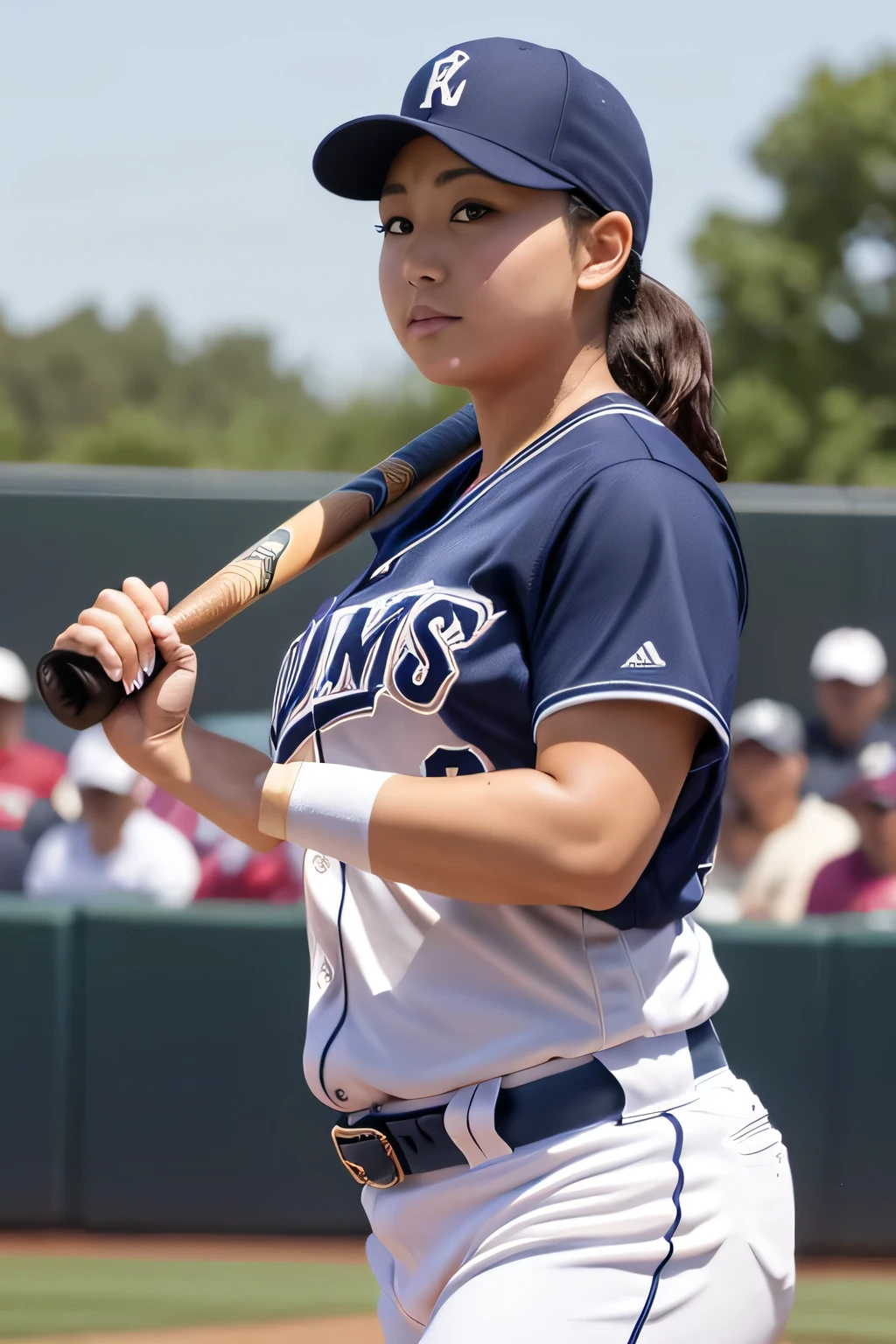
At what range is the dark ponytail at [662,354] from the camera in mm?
1530

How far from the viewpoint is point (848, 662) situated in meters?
5.70

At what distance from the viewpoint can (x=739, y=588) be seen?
1.39 m

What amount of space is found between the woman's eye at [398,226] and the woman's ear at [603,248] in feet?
0.52

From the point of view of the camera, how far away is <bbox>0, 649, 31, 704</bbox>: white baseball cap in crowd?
5.86 metres

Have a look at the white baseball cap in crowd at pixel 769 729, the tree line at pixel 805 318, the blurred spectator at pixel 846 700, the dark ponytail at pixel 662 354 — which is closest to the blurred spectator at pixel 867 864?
the white baseball cap in crowd at pixel 769 729

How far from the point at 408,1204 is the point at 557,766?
1.48 ft

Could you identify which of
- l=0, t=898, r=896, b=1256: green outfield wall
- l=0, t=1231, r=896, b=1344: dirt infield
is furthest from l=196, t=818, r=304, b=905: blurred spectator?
l=0, t=1231, r=896, b=1344: dirt infield

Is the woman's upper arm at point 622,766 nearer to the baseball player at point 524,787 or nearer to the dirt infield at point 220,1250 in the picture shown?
the baseball player at point 524,787

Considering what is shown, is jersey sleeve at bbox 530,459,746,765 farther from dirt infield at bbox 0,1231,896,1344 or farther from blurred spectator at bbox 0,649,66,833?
blurred spectator at bbox 0,649,66,833

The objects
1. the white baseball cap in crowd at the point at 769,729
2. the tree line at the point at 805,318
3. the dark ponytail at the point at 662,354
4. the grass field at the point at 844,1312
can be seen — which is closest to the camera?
the dark ponytail at the point at 662,354

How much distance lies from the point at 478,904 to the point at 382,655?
9.0 inches

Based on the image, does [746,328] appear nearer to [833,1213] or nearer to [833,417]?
[833,417]

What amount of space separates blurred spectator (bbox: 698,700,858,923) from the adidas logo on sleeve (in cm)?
356

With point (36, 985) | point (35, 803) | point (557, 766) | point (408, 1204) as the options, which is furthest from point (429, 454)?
point (35, 803)
